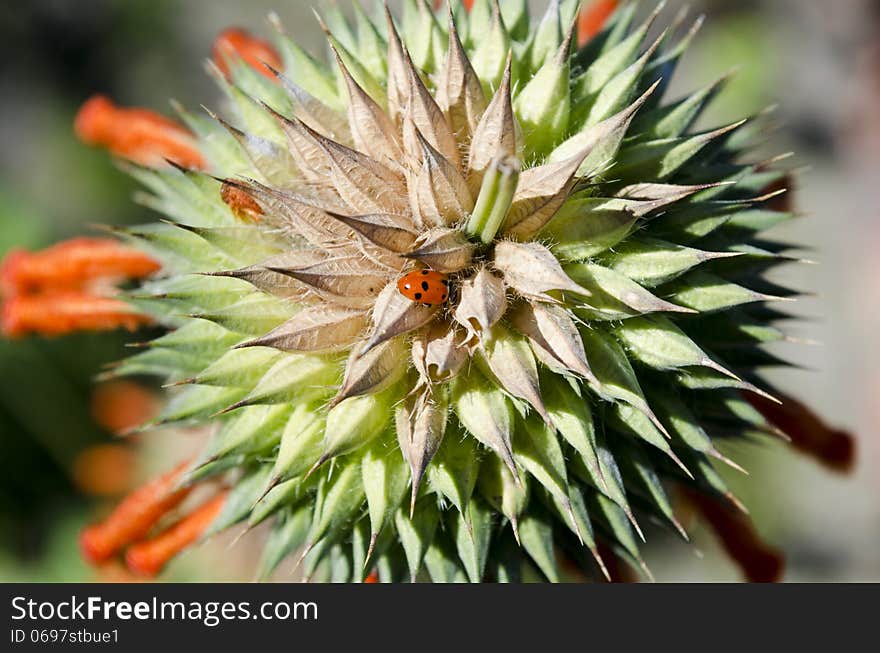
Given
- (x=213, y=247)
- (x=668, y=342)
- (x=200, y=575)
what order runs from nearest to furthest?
(x=668, y=342) < (x=213, y=247) < (x=200, y=575)

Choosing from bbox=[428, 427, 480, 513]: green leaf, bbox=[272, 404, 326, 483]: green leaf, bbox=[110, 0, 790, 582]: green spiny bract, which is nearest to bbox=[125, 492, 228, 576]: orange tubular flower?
bbox=[110, 0, 790, 582]: green spiny bract

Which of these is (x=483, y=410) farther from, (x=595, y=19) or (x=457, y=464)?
(x=595, y=19)

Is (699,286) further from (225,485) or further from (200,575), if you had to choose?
(200,575)

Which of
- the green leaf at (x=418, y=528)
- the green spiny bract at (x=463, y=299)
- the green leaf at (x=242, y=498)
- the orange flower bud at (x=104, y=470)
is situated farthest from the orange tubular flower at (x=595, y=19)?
the orange flower bud at (x=104, y=470)

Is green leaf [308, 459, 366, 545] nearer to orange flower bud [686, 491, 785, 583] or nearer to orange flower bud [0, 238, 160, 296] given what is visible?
orange flower bud [0, 238, 160, 296]

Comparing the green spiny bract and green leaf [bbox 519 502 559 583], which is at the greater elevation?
the green spiny bract

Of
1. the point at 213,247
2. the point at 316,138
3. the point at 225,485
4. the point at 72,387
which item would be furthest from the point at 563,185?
the point at 72,387
